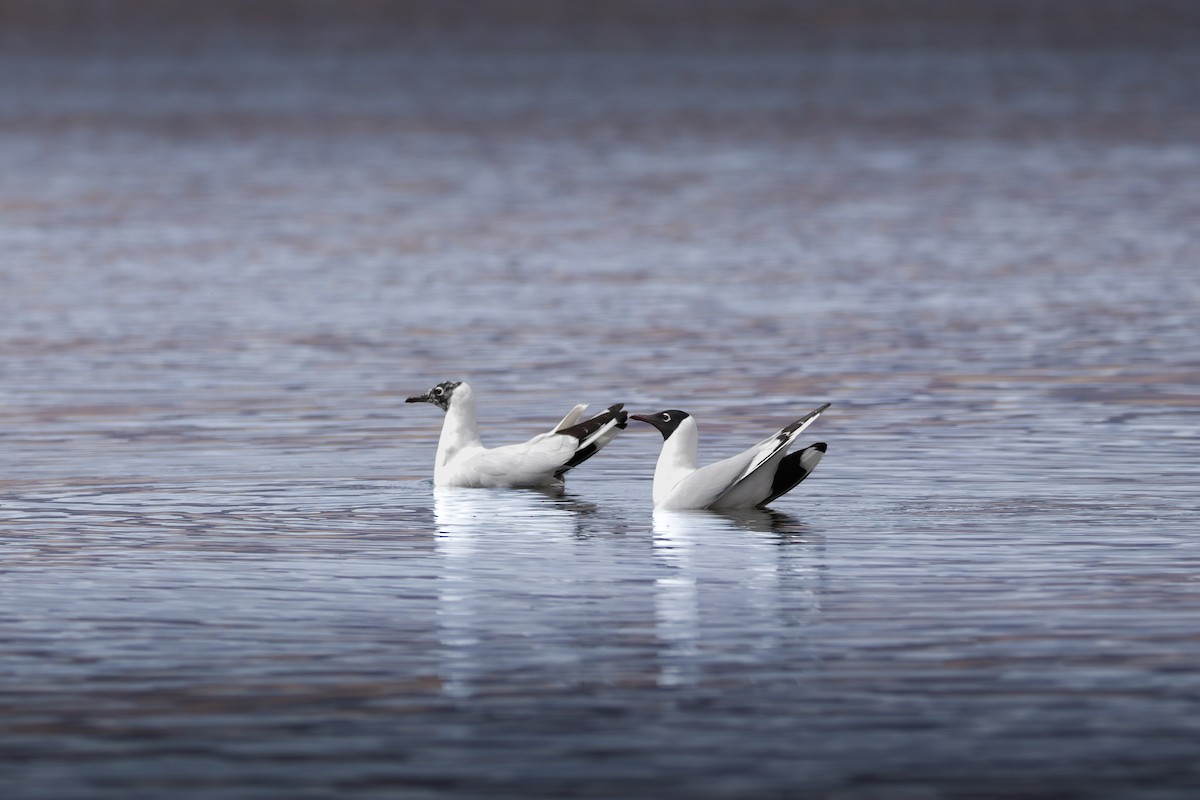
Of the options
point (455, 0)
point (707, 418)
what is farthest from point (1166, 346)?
point (455, 0)

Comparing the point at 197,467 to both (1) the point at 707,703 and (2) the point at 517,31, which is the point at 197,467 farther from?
(2) the point at 517,31

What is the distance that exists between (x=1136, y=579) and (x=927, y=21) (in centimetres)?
16728

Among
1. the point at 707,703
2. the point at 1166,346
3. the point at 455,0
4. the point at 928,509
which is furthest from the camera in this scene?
the point at 455,0

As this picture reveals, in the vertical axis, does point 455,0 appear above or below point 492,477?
above

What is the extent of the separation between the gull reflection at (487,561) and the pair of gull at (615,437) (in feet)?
0.56

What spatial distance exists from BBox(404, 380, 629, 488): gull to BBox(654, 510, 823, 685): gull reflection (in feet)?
3.73

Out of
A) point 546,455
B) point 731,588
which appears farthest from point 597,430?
point 731,588

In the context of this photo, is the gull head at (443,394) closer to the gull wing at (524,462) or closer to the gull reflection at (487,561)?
the gull wing at (524,462)

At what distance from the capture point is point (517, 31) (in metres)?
178

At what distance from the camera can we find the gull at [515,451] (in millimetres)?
19266

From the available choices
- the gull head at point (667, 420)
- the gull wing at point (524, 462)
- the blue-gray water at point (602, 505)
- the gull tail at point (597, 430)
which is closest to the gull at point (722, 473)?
the gull head at point (667, 420)

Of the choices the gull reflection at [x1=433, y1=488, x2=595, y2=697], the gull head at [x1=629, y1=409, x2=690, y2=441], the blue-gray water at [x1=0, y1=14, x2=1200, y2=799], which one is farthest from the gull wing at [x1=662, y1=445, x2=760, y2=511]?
the gull reflection at [x1=433, y1=488, x2=595, y2=697]

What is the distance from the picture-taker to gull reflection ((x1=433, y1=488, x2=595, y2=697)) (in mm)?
13945

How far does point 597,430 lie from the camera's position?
63.2 ft
